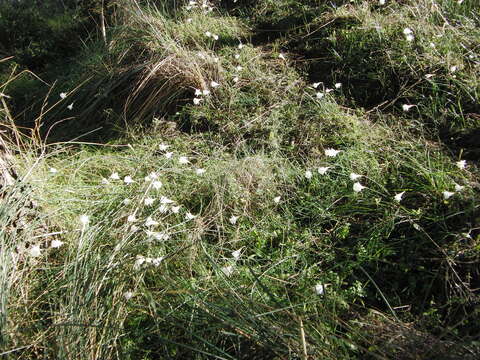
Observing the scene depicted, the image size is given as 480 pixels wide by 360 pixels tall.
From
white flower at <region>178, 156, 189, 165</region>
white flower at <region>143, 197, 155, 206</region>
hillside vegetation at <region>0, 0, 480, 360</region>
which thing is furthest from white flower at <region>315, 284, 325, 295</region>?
white flower at <region>178, 156, 189, 165</region>

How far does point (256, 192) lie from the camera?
7.95 ft

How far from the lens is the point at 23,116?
3.71 m

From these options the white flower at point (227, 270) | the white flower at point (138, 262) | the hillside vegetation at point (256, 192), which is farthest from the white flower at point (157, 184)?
the white flower at point (227, 270)

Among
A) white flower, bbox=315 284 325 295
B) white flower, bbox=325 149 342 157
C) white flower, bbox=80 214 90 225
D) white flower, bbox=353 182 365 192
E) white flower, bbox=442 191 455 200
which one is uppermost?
white flower, bbox=80 214 90 225

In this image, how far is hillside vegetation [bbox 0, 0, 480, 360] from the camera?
5.60 feet

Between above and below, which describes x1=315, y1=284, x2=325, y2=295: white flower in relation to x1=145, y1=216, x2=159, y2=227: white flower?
below

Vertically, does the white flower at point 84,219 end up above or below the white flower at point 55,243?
above

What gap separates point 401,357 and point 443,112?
72.0 inches

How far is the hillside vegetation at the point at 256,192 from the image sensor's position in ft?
5.60

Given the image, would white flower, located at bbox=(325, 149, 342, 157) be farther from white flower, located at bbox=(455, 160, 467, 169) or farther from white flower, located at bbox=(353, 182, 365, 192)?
white flower, located at bbox=(455, 160, 467, 169)

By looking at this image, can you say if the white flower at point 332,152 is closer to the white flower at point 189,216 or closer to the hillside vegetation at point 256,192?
the hillside vegetation at point 256,192

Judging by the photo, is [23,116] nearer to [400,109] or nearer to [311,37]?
[311,37]

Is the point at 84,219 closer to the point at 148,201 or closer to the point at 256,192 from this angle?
the point at 148,201

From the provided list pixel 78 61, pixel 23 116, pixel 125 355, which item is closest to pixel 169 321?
pixel 125 355
